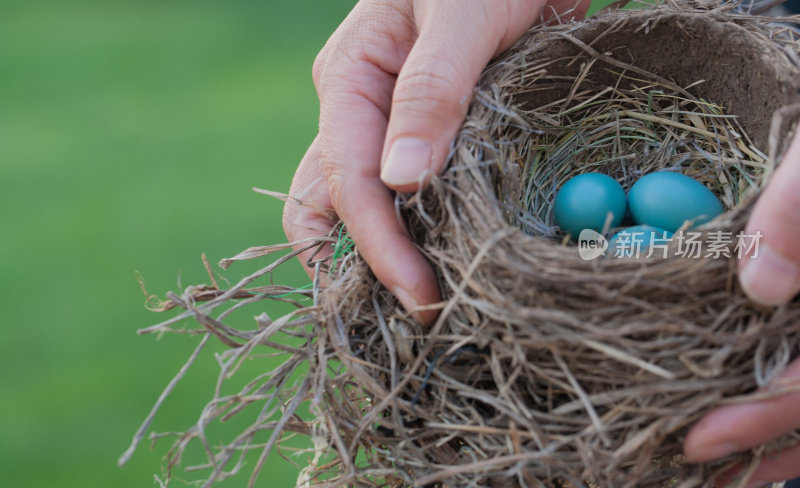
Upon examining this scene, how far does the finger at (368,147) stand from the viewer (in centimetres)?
102

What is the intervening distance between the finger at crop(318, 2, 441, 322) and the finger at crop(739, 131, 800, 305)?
0.42 meters

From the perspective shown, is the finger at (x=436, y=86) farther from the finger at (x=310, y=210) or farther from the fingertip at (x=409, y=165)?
the finger at (x=310, y=210)

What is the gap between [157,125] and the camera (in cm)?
402

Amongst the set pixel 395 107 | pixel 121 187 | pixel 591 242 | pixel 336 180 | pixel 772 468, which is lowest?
pixel 121 187

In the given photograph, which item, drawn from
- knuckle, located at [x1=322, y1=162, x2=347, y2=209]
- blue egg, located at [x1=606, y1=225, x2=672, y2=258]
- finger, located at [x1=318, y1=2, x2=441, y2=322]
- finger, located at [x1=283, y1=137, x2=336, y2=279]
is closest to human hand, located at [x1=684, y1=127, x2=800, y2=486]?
blue egg, located at [x1=606, y1=225, x2=672, y2=258]

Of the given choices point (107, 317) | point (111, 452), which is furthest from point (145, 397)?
point (107, 317)

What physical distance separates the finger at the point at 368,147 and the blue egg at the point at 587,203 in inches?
14.2

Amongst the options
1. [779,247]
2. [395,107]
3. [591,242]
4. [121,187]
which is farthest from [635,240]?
[121,187]

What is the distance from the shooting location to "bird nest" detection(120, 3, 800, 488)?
33.5 inches

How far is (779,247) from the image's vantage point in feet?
2.74

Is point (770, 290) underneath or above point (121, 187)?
above

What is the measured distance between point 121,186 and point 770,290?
3.38m

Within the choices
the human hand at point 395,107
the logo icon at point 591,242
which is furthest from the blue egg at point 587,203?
the human hand at point 395,107

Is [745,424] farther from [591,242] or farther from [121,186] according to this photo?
[121,186]
